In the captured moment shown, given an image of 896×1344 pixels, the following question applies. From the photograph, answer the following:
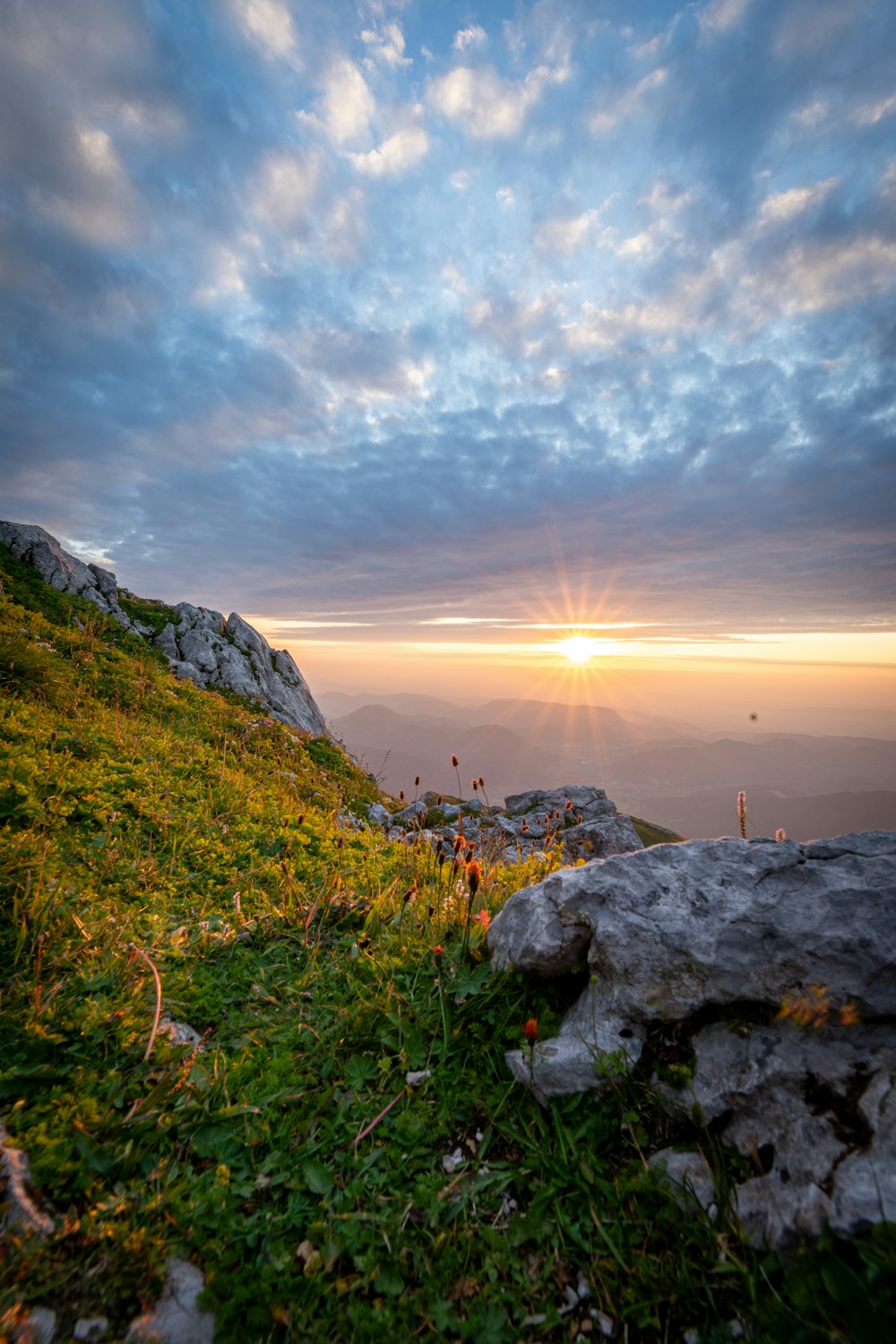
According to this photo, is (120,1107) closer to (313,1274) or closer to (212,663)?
(313,1274)

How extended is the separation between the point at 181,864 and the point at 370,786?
38.7 feet

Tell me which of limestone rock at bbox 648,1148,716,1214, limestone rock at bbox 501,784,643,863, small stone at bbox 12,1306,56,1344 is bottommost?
limestone rock at bbox 501,784,643,863

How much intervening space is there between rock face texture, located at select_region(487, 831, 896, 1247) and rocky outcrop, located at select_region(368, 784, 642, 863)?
138 inches

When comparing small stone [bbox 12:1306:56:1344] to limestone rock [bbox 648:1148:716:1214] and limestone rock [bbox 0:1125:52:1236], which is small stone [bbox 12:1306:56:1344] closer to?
limestone rock [bbox 0:1125:52:1236]

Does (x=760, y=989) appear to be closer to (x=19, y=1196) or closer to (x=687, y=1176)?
(x=687, y=1176)

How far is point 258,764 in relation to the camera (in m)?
11.6

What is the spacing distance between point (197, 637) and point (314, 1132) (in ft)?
67.5

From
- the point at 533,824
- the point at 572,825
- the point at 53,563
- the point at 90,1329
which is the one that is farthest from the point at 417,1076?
the point at 53,563

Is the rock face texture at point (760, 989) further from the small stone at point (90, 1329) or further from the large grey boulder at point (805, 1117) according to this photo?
the small stone at point (90, 1329)

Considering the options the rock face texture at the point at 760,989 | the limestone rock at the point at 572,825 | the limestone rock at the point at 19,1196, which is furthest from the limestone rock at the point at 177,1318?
the limestone rock at the point at 572,825

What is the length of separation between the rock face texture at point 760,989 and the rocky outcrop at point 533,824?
138 inches

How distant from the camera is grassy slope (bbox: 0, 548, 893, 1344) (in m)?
2.35

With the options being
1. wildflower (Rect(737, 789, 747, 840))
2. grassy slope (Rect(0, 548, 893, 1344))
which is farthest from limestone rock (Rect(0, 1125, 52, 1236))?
wildflower (Rect(737, 789, 747, 840))

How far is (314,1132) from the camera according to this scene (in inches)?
127
